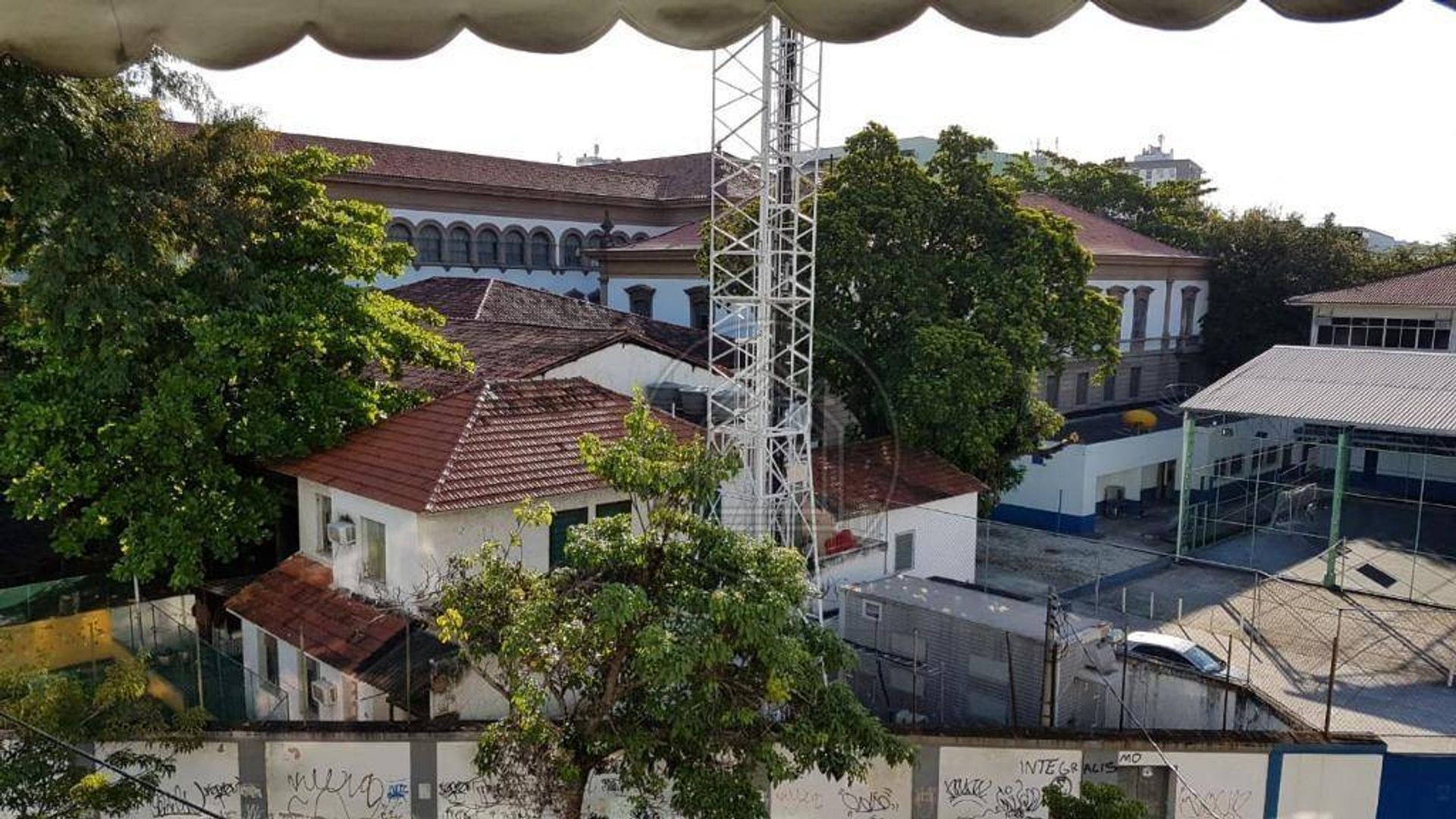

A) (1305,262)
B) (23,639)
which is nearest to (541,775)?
(23,639)

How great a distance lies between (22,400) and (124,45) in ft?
43.1

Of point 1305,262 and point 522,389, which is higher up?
point 1305,262

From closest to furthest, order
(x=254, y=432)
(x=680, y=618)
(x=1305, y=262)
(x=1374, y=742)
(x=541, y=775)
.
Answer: (x=680, y=618)
(x=541, y=775)
(x=1374, y=742)
(x=254, y=432)
(x=1305, y=262)

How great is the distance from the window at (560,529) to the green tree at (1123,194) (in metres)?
31.2

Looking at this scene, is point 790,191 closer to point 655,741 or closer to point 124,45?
point 655,741

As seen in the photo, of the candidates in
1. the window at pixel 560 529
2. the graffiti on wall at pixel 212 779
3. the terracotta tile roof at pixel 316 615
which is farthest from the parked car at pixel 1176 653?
the graffiti on wall at pixel 212 779

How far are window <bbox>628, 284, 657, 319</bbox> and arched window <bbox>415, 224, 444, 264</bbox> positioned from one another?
603cm

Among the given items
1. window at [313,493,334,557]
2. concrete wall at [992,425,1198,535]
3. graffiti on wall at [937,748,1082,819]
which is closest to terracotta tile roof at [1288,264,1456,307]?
concrete wall at [992,425,1198,535]

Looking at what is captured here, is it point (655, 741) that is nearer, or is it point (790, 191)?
point (655, 741)

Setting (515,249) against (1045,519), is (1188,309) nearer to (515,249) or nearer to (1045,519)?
(1045,519)

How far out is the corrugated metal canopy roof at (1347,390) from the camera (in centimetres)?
1877

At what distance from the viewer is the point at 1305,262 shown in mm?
32906

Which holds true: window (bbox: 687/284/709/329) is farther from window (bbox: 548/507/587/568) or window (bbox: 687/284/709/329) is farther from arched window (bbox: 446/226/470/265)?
window (bbox: 548/507/587/568)

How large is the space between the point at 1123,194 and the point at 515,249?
23.3 metres
